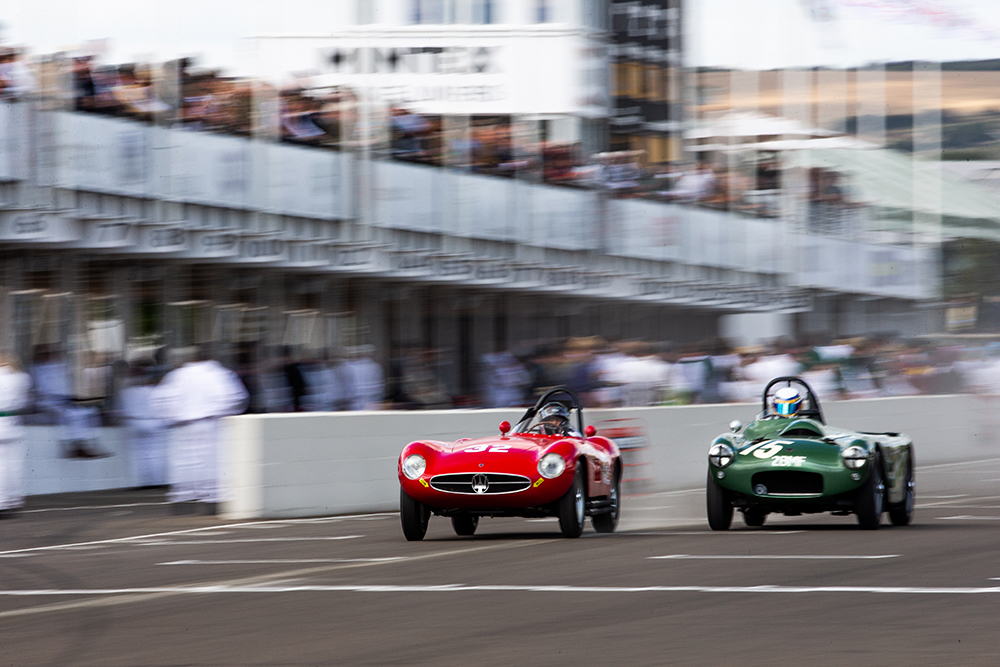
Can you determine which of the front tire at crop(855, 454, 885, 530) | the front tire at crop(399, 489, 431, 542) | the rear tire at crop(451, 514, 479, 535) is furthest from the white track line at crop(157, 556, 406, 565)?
the front tire at crop(855, 454, 885, 530)

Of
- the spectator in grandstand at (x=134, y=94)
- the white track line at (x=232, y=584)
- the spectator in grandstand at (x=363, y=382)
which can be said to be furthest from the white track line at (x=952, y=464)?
the white track line at (x=232, y=584)

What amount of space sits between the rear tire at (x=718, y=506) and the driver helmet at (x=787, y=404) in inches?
42.9

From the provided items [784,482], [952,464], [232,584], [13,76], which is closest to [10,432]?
[13,76]

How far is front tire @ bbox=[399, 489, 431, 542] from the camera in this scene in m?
12.7

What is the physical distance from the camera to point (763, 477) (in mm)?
13180

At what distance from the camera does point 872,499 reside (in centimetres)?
1312

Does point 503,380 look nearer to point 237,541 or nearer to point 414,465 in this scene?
point 237,541

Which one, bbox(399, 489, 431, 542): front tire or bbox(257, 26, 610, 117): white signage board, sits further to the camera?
bbox(257, 26, 610, 117): white signage board

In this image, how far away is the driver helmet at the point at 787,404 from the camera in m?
14.2

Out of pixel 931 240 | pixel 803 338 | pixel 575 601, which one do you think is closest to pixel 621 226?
pixel 803 338

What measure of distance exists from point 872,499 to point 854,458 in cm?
36

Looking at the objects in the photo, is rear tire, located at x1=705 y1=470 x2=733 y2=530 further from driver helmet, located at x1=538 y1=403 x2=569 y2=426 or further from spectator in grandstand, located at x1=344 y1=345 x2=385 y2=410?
spectator in grandstand, located at x1=344 y1=345 x2=385 y2=410

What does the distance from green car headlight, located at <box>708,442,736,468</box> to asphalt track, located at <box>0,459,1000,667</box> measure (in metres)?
0.57

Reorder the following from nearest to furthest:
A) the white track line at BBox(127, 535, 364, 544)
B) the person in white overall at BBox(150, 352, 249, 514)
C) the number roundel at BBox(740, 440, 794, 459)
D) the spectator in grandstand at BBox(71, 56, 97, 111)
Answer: the white track line at BBox(127, 535, 364, 544)
the number roundel at BBox(740, 440, 794, 459)
the person in white overall at BBox(150, 352, 249, 514)
the spectator in grandstand at BBox(71, 56, 97, 111)
